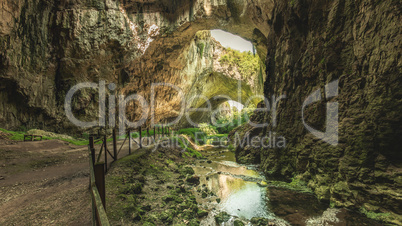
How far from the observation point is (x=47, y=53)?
1273 cm

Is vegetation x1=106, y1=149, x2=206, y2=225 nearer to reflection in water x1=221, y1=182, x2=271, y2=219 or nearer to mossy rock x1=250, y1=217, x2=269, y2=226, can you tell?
reflection in water x1=221, y1=182, x2=271, y2=219

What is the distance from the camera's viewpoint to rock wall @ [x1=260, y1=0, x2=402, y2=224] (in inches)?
169

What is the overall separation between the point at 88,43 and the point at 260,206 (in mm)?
16403

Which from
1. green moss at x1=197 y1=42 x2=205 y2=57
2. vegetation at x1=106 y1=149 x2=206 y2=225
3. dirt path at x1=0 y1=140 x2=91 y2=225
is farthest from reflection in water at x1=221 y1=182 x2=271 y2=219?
green moss at x1=197 y1=42 x2=205 y2=57

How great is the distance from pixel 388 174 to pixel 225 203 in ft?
14.9

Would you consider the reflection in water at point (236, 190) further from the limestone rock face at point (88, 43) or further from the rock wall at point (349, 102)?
the limestone rock face at point (88, 43)

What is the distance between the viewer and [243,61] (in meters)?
25.9

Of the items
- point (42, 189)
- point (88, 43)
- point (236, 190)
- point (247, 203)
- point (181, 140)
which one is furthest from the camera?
point (181, 140)

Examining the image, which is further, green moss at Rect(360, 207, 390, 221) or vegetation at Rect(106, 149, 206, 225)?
green moss at Rect(360, 207, 390, 221)

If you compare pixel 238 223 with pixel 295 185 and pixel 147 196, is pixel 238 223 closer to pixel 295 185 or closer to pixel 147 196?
pixel 147 196

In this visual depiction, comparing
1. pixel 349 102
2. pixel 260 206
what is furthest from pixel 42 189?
pixel 349 102

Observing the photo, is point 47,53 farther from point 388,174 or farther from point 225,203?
point 388,174

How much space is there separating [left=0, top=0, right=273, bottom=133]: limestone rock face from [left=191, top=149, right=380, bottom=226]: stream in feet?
40.1

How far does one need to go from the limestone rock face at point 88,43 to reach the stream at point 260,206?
481 inches
